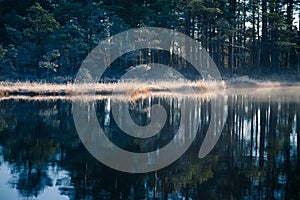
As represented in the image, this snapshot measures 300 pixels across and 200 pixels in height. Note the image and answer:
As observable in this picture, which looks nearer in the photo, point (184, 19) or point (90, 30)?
point (90, 30)

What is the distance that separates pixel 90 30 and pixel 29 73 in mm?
6317

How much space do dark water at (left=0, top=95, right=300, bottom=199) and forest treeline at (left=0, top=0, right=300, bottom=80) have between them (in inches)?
799

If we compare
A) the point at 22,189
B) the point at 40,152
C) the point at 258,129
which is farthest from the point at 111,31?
the point at 22,189

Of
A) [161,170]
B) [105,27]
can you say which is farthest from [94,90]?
[161,170]

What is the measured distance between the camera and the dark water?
6.10 meters

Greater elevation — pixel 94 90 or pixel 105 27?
pixel 105 27

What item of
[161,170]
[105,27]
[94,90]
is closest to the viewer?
[161,170]

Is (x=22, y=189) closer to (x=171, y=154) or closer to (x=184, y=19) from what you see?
(x=171, y=154)

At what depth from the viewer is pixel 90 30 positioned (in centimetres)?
3566

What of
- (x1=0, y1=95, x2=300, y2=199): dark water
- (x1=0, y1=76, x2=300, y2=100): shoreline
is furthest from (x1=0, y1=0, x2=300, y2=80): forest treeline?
(x1=0, y1=95, x2=300, y2=199): dark water

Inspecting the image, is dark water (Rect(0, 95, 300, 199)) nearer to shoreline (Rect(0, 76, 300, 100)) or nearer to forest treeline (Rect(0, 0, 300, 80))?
shoreline (Rect(0, 76, 300, 100))

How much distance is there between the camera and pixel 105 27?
34062mm

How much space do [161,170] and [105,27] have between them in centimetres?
2786

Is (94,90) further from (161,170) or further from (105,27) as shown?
(161,170)
